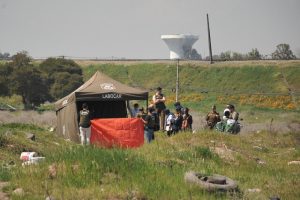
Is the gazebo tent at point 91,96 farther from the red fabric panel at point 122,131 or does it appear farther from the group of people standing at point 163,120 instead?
the red fabric panel at point 122,131

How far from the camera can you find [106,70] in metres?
90.0

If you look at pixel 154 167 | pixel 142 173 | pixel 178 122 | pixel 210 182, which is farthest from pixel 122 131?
pixel 210 182

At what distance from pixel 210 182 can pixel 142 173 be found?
3.83 feet

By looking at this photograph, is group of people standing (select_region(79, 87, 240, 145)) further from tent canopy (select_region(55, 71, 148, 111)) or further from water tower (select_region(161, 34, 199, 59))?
water tower (select_region(161, 34, 199, 59))

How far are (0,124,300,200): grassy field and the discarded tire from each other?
118mm

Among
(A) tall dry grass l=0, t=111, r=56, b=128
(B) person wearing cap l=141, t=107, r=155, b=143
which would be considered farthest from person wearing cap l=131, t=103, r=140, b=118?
(A) tall dry grass l=0, t=111, r=56, b=128

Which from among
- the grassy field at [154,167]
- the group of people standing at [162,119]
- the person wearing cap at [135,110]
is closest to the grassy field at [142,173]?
the grassy field at [154,167]

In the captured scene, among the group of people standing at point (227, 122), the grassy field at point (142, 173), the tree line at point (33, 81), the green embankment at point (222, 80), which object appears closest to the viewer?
the grassy field at point (142, 173)

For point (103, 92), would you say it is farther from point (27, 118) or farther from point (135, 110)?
point (27, 118)

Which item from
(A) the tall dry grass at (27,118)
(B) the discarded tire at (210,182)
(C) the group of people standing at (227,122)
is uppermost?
(B) the discarded tire at (210,182)

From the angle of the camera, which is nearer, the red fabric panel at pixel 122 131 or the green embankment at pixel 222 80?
the red fabric panel at pixel 122 131

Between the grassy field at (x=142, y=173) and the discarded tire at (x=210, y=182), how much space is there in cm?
12

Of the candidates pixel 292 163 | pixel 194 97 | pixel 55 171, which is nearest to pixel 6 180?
pixel 55 171

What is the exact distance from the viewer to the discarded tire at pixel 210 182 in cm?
1043
